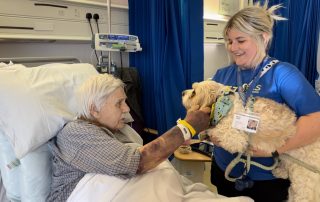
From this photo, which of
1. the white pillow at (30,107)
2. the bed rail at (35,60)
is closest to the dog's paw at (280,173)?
the white pillow at (30,107)

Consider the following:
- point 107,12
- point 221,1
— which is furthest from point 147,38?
point 221,1

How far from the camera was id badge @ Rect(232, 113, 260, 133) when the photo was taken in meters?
1.27

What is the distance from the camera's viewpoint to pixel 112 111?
4.29ft

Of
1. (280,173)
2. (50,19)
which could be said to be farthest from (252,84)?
(50,19)

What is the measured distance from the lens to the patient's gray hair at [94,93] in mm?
1270

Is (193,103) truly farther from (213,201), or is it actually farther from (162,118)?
(162,118)

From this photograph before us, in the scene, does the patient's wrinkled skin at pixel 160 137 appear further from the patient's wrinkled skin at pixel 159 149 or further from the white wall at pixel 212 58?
the white wall at pixel 212 58

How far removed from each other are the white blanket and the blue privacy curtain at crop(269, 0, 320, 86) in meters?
2.78

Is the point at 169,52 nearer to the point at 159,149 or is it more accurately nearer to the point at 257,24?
the point at 257,24

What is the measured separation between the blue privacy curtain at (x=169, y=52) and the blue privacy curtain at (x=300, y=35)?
1.74 meters

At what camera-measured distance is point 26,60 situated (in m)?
1.93

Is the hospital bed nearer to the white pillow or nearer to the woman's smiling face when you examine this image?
the white pillow

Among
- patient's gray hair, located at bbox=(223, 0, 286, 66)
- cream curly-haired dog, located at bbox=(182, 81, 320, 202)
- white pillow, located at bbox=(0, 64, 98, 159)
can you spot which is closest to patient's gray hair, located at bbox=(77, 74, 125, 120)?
white pillow, located at bbox=(0, 64, 98, 159)

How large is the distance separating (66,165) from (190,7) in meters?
1.52
